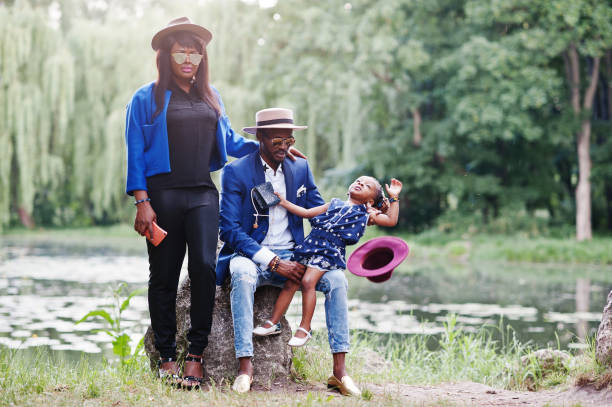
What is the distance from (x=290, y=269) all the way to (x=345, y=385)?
2.25ft

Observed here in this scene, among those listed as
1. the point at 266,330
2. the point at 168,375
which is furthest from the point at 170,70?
the point at 168,375

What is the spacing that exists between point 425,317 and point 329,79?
1150cm

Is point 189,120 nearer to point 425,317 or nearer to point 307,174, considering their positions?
point 307,174

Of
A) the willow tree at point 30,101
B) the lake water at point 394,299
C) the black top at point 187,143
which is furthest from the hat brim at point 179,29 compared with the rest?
the willow tree at point 30,101

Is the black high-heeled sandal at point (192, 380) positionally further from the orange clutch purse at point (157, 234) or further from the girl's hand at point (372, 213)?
the girl's hand at point (372, 213)

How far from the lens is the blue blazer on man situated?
4.19 metres

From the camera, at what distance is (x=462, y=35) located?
750 inches

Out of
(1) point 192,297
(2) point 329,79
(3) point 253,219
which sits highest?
(2) point 329,79

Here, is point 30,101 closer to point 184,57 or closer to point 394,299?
point 394,299

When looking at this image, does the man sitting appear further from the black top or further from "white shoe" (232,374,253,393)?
the black top

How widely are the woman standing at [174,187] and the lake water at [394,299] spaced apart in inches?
69.5

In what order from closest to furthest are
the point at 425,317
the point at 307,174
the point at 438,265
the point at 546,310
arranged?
the point at 307,174, the point at 425,317, the point at 546,310, the point at 438,265

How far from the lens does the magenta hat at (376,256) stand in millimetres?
4137

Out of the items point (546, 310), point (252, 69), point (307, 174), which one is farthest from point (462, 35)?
point (307, 174)
